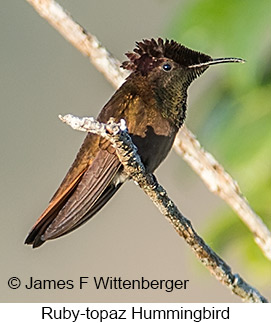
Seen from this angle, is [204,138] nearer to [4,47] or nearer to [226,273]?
[226,273]

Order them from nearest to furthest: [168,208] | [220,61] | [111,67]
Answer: [168,208] < [220,61] < [111,67]

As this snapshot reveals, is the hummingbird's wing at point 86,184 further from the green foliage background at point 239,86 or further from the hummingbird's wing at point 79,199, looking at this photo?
the green foliage background at point 239,86

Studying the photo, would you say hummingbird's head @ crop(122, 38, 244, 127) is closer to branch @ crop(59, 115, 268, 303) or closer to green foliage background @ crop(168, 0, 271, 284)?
green foliage background @ crop(168, 0, 271, 284)

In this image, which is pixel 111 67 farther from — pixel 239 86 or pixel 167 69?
pixel 239 86

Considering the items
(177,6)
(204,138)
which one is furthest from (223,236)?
(177,6)

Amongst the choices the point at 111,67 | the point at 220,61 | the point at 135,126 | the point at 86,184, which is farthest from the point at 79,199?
the point at 220,61

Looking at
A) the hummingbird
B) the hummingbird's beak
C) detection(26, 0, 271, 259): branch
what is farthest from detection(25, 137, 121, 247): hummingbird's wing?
the hummingbird's beak
